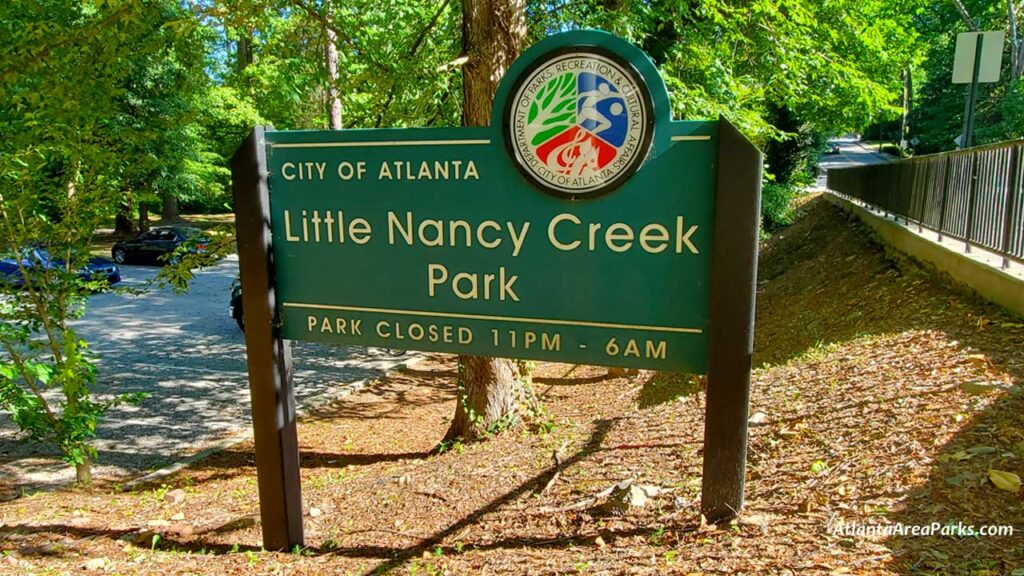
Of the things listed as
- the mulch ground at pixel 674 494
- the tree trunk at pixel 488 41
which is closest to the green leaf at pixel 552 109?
the mulch ground at pixel 674 494

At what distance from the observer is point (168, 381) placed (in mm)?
10109

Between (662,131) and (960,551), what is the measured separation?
1890mm

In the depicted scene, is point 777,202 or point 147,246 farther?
point 147,246

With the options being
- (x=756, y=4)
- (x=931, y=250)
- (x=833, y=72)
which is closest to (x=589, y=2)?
(x=756, y=4)

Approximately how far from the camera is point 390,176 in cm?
299

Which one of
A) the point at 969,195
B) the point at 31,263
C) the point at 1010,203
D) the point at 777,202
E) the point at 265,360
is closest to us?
the point at 265,360

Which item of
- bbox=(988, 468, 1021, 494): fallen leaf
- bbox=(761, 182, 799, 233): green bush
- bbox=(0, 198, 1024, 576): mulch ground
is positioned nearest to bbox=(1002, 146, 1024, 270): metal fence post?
bbox=(0, 198, 1024, 576): mulch ground

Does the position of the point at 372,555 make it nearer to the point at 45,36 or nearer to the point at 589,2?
the point at 45,36

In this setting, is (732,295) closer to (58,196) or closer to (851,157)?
(58,196)

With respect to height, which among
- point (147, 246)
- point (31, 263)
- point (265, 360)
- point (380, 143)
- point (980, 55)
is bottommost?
point (147, 246)

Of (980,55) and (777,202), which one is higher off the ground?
(980,55)

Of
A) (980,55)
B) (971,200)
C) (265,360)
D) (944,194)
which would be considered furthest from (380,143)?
(980,55)

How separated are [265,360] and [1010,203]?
603 centimetres

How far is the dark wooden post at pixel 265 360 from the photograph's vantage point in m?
3.13
